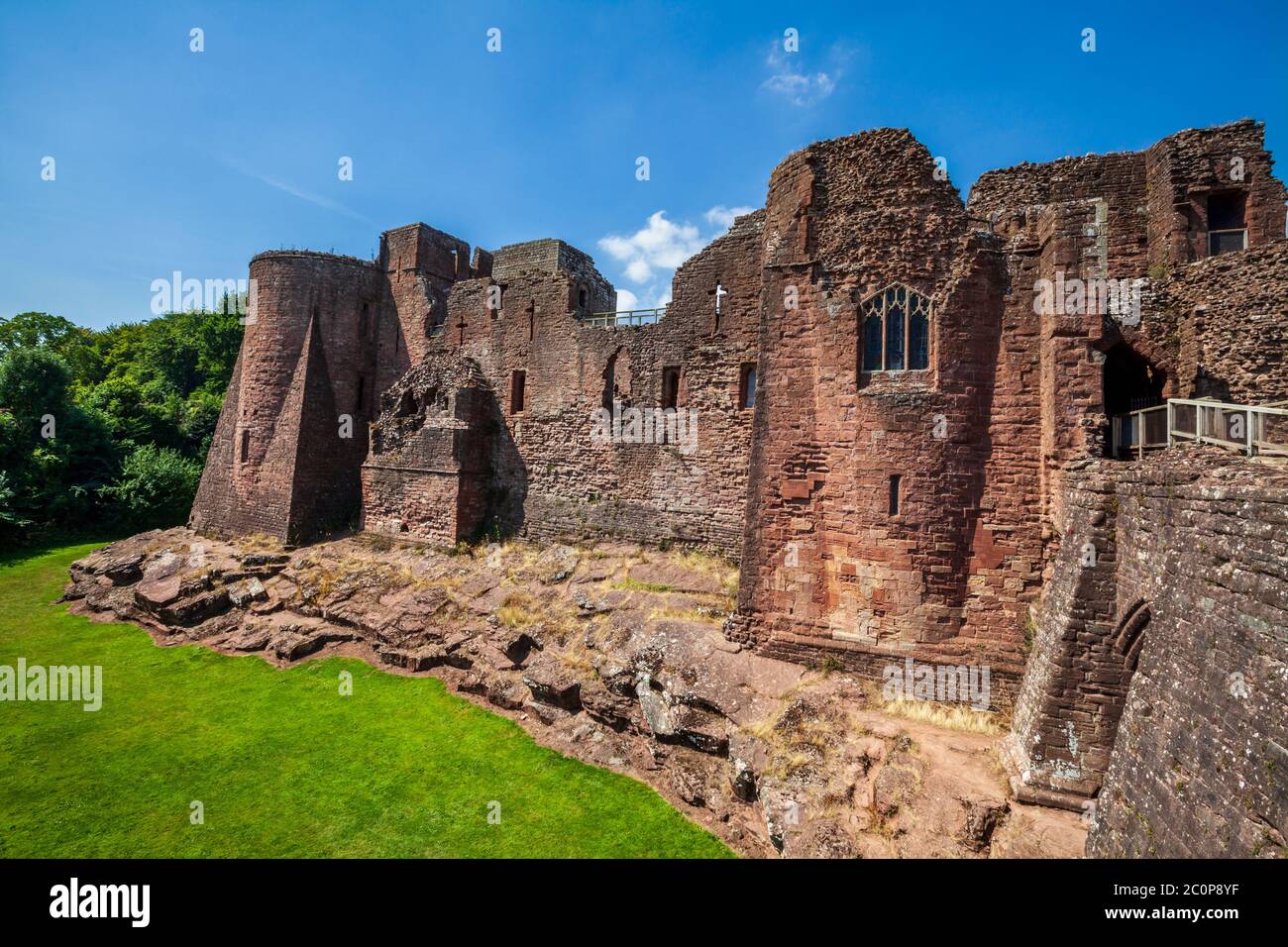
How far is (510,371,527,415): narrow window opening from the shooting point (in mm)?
19172

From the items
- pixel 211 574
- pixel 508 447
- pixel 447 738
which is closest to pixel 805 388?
pixel 447 738

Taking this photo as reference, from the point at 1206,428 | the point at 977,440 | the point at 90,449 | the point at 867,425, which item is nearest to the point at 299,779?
the point at 867,425

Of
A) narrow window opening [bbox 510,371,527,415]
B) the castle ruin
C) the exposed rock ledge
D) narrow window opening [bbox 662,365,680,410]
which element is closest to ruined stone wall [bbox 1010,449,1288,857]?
the castle ruin

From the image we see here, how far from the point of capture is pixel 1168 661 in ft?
19.6

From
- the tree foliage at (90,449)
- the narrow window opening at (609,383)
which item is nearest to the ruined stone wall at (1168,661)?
the narrow window opening at (609,383)

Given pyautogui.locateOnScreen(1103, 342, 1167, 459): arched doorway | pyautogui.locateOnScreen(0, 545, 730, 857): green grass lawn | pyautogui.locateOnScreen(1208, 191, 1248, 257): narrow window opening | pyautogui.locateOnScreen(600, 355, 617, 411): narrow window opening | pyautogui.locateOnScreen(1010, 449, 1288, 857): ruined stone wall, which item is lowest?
pyautogui.locateOnScreen(0, 545, 730, 857): green grass lawn

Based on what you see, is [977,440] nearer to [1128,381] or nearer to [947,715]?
[947,715]

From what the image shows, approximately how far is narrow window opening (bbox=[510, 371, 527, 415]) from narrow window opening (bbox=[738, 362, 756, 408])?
7.70 meters

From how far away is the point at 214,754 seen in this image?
403 inches

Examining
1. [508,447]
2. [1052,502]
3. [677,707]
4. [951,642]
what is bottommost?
[677,707]

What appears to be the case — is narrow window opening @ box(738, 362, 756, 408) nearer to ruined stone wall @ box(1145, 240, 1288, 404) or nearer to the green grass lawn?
ruined stone wall @ box(1145, 240, 1288, 404)

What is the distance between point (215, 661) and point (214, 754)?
16.8 feet

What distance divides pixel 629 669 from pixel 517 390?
11190 millimetres
